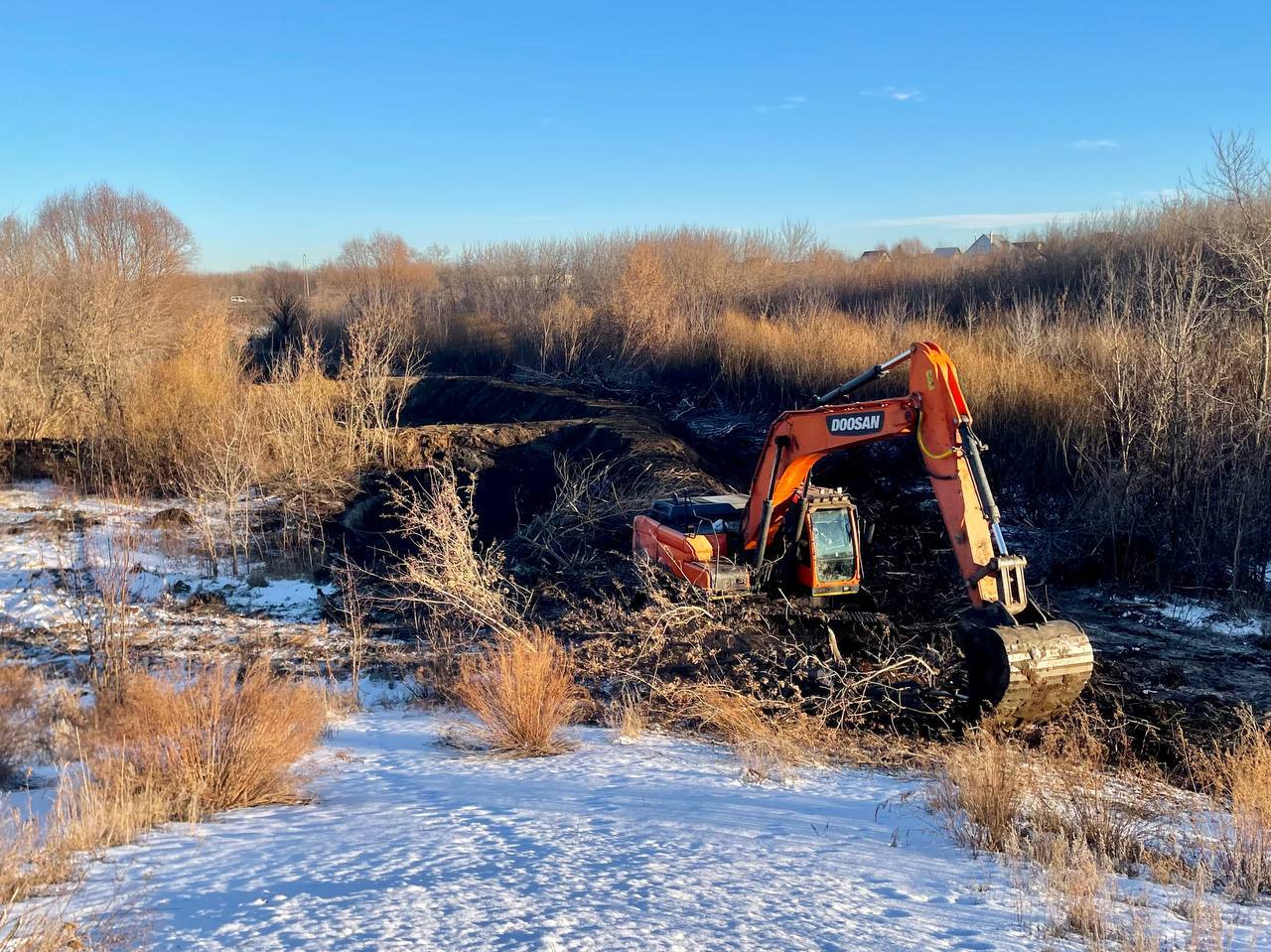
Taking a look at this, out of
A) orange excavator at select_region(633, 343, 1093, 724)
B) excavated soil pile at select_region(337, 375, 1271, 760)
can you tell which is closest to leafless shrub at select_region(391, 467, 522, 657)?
excavated soil pile at select_region(337, 375, 1271, 760)

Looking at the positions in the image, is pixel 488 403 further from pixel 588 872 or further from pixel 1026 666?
pixel 588 872

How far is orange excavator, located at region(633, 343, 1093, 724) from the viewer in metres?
6.80

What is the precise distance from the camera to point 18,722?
7047 millimetres

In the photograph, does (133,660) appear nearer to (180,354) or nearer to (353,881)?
(353,881)

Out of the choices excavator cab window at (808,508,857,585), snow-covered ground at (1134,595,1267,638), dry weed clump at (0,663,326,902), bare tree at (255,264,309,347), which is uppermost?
bare tree at (255,264,309,347)

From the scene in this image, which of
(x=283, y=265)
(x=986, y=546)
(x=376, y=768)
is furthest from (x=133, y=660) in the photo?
(x=283, y=265)

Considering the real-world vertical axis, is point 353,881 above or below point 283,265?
below

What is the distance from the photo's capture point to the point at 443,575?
9.91m

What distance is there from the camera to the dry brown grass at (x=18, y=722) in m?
6.70

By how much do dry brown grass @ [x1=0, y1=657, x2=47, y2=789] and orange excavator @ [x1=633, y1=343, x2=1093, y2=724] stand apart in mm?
5540

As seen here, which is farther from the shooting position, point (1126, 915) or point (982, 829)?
point (982, 829)

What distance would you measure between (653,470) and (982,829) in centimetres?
1140

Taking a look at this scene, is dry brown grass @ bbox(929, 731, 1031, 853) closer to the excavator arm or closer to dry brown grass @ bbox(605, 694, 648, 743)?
the excavator arm

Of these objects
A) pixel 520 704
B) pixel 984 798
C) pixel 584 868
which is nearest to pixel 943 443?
pixel 984 798
